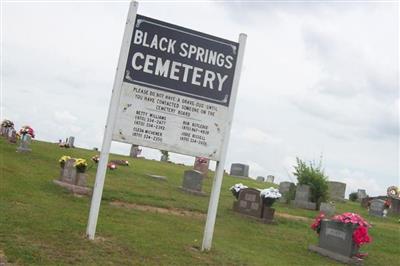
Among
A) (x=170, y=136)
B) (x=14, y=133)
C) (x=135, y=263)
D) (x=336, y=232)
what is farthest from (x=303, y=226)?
(x=14, y=133)

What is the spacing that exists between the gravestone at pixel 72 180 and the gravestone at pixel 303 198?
10.5 m

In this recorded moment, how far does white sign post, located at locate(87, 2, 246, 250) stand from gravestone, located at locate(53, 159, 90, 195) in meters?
6.44

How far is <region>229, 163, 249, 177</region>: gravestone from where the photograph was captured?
Answer: 35.0m

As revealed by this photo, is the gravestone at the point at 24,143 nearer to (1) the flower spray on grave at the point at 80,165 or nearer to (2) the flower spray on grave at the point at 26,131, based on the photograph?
(2) the flower spray on grave at the point at 26,131

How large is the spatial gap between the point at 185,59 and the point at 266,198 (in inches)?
336

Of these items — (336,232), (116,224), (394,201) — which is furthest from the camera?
(394,201)

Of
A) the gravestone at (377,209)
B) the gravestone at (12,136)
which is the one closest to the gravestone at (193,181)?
the gravestone at (377,209)

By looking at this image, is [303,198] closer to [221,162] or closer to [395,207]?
[395,207]

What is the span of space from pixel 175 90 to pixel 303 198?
14.9m

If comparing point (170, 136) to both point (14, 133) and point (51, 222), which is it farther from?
point (14, 133)

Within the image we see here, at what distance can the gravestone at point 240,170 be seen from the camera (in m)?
35.0

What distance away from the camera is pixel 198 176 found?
2053cm

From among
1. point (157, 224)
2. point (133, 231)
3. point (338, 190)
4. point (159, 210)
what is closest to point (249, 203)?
point (159, 210)

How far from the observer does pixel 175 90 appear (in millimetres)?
9094
